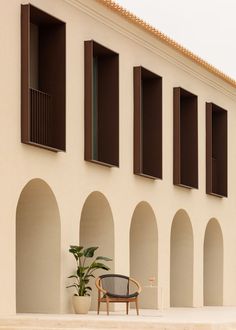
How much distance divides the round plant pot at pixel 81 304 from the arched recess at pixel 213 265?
10.2m

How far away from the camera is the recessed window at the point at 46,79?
20.1 metres

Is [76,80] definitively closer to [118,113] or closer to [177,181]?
[118,113]

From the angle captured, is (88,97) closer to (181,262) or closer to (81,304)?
(81,304)

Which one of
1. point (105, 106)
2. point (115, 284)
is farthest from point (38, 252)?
point (105, 106)

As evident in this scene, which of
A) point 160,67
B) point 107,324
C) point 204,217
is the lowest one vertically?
point 107,324

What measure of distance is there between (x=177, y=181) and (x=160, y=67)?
2955 millimetres

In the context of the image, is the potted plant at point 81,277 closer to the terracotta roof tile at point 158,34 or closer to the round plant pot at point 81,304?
the round plant pot at point 81,304

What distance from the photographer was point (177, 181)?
86.6ft

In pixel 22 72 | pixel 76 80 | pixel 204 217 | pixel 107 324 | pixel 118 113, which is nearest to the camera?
pixel 107 324

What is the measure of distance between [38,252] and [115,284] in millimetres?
1915

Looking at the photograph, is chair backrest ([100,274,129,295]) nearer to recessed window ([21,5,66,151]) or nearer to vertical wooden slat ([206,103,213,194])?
recessed window ([21,5,66,151])

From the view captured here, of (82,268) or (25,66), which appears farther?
(82,268)

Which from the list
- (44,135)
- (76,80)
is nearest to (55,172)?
(44,135)

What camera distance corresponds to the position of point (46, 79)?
2086 centimetres
